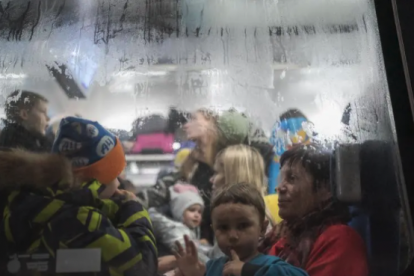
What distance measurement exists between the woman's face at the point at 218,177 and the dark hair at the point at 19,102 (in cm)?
33

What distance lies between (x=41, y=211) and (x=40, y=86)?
0.26 m

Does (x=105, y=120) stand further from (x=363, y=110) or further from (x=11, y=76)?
(x=363, y=110)

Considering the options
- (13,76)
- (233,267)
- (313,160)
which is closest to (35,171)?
(13,76)

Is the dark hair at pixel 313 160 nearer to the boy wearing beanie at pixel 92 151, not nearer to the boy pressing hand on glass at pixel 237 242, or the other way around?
the boy pressing hand on glass at pixel 237 242

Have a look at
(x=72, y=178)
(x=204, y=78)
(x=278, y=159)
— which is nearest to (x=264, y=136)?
(x=278, y=159)

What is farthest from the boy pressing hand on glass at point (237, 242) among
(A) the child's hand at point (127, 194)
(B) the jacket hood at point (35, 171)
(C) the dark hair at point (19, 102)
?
A: (C) the dark hair at point (19, 102)

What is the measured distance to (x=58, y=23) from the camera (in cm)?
85

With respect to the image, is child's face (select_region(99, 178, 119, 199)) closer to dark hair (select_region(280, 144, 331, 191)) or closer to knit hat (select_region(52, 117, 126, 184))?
knit hat (select_region(52, 117, 126, 184))

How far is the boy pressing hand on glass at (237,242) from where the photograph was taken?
1.96ft

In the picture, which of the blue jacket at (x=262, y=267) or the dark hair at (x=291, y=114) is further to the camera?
the dark hair at (x=291, y=114)

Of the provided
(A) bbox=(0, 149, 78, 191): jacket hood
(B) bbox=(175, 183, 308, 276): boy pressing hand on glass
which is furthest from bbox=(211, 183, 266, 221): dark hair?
(A) bbox=(0, 149, 78, 191): jacket hood

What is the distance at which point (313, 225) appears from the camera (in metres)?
0.64

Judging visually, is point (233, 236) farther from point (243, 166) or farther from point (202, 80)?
point (202, 80)

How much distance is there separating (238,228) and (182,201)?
0.32 ft
